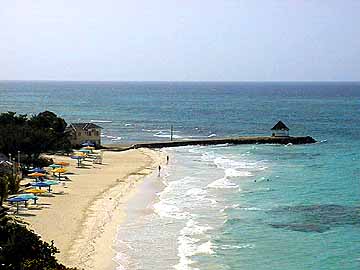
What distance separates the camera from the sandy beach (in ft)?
89.1

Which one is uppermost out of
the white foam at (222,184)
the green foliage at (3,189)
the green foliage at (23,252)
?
the green foliage at (23,252)

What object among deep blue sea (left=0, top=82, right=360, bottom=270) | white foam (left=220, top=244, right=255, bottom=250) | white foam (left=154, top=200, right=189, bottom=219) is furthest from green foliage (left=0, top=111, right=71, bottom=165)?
white foam (left=220, top=244, right=255, bottom=250)

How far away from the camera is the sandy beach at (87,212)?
1070 inches

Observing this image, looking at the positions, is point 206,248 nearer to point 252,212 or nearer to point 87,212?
point 252,212

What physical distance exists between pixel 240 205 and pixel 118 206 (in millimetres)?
7106

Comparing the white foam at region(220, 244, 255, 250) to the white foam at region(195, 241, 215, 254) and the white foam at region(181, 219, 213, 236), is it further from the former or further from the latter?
the white foam at region(181, 219, 213, 236)

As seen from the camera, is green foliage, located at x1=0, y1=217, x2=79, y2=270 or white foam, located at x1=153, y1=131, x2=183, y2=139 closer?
green foliage, located at x1=0, y1=217, x2=79, y2=270

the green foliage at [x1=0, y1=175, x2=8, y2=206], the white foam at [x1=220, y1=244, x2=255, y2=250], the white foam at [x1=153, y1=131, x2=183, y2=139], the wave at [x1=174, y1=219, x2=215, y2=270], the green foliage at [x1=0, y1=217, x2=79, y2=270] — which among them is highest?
the green foliage at [x1=0, y1=217, x2=79, y2=270]

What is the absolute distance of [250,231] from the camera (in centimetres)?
3108

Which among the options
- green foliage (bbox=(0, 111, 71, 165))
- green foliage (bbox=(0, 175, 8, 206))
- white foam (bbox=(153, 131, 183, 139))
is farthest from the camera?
white foam (bbox=(153, 131, 183, 139))

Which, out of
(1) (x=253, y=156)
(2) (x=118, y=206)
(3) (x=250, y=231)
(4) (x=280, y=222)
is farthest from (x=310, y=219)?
(1) (x=253, y=156)

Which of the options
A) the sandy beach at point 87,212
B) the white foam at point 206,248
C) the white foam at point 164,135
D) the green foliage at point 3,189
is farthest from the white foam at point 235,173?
the white foam at point 164,135

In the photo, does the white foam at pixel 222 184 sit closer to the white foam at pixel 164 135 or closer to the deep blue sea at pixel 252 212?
the deep blue sea at pixel 252 212

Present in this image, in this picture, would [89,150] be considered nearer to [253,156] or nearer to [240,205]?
[253,156]
